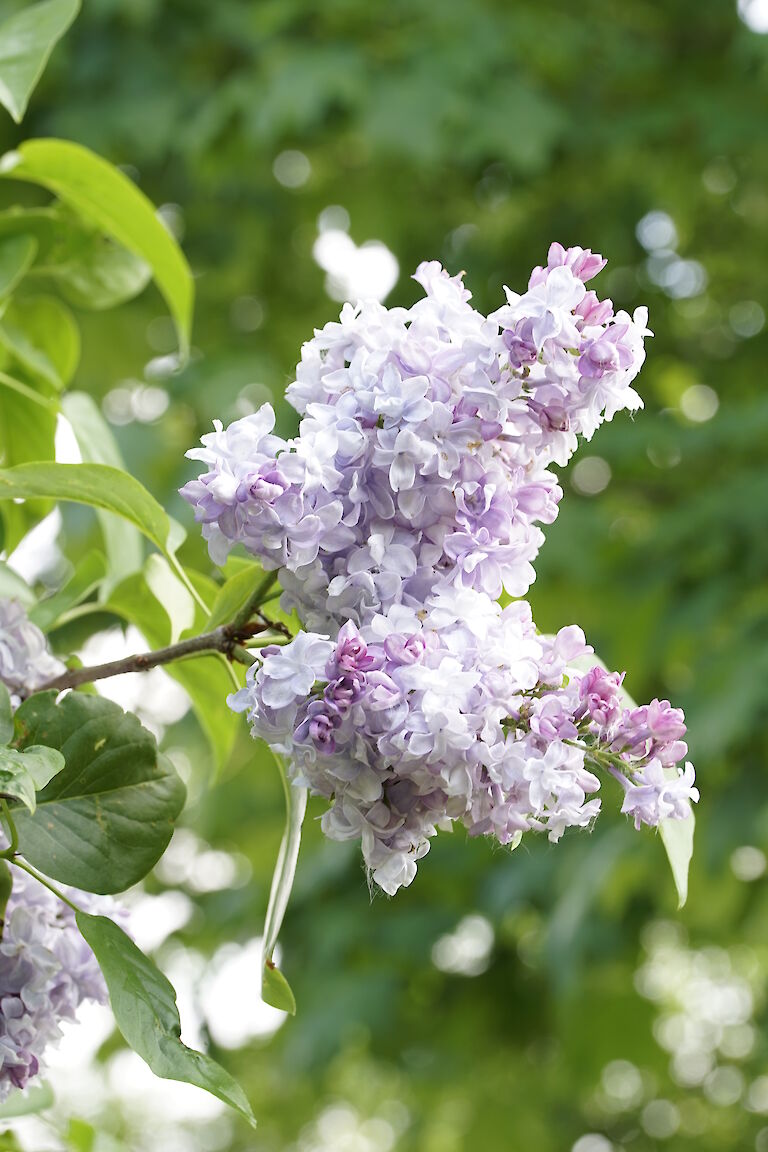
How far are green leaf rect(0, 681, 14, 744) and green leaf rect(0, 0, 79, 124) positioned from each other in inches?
9.4

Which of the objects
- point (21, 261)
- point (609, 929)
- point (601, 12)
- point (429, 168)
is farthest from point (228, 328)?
point (21, 261)

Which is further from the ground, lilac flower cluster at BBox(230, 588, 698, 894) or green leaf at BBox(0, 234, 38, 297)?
lilac flower cluster at BBox(230, 588, 698, 894)

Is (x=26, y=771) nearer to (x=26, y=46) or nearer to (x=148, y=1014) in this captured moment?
(x=148, y=1014)

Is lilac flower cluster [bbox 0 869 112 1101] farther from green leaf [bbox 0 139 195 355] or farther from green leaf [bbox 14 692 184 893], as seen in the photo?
green leaf [bbox 0 139 195 355]

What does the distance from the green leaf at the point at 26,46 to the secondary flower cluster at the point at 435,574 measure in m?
0.23

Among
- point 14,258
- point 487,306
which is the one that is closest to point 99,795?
point 14,258

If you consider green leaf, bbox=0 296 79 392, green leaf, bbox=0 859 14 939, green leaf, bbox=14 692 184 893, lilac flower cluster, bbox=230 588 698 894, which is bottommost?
green leaf, bbox=0 296 79 392

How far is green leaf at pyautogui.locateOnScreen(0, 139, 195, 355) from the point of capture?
62 centimetres

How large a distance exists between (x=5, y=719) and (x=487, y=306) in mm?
1834

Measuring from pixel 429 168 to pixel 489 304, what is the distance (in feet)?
1.21

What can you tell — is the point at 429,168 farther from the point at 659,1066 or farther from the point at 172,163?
the point at 659,1066

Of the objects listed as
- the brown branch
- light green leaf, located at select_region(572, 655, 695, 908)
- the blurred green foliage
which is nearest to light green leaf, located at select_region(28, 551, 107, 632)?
the brown branch

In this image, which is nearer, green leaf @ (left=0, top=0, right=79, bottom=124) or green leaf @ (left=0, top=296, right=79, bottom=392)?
green leaf @ (left=0, top=0, right=79, bottom=124)

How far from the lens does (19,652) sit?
1.45 ft
